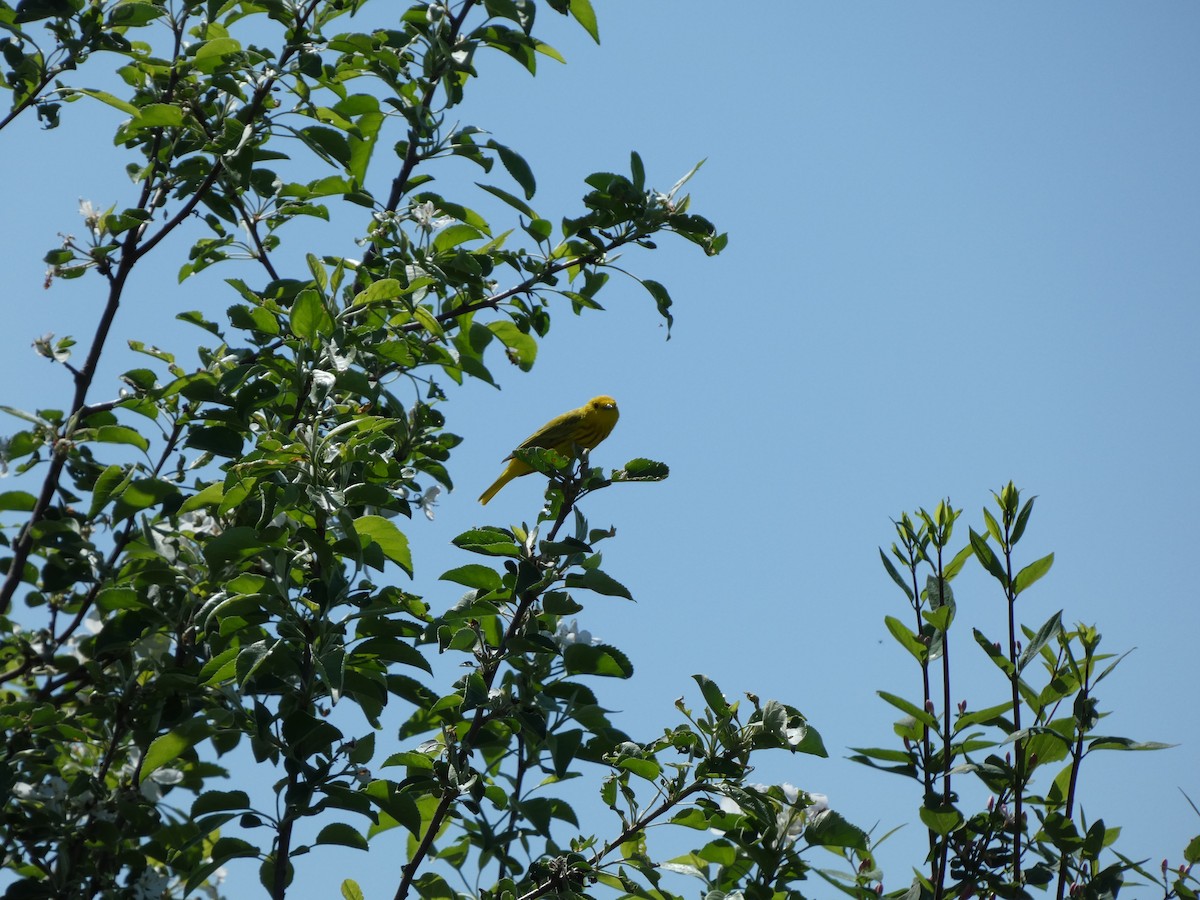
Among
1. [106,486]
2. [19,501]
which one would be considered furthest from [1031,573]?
[19,501]

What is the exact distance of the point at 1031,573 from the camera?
2660mm

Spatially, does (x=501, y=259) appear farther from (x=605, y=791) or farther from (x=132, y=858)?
(x=132, y=858)

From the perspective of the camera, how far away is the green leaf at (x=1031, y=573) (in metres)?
2.65

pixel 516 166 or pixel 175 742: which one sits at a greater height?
pixel 516 166

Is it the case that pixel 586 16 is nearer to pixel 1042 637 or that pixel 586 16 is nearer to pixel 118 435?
pixel 118 435

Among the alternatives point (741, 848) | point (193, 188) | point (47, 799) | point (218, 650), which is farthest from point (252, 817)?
point (193, 188)

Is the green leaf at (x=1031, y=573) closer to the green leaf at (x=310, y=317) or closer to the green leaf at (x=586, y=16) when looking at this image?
the green leaf at (x=310, y=317)

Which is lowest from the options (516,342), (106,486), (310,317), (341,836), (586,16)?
(341,836)

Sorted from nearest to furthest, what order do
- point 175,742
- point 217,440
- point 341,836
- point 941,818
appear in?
point 941,818, point 341,836, point 175,742, point 217,440

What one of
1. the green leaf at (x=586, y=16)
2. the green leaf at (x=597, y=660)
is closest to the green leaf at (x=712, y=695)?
→ the green leaf at (x=597, y=660)

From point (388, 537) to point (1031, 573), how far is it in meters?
1.44

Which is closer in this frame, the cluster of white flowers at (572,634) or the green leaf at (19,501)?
the cluster of white flowers at (572,634)

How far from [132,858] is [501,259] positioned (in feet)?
6.55

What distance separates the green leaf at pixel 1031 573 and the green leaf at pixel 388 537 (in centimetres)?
137
